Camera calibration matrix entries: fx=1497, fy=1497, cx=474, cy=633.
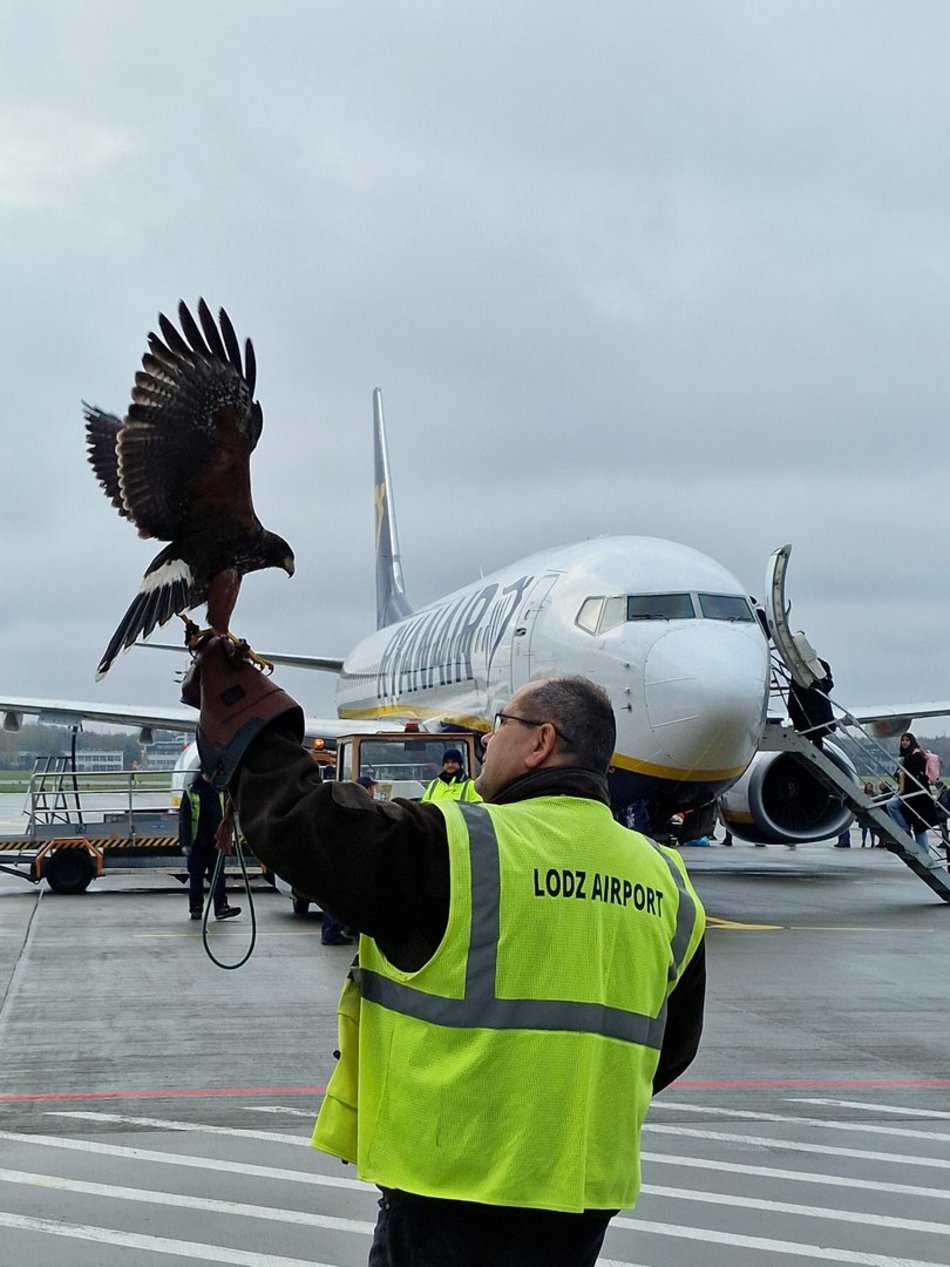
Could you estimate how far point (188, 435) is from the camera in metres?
3.09

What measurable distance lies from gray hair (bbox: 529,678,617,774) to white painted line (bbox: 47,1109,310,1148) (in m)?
3.80

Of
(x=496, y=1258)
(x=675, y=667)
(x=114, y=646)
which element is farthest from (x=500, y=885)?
(x=675, y=667)

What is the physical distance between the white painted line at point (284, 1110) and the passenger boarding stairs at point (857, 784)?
10300 mm

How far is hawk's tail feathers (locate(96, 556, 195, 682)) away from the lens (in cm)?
312

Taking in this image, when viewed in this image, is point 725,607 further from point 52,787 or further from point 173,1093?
point 52,787

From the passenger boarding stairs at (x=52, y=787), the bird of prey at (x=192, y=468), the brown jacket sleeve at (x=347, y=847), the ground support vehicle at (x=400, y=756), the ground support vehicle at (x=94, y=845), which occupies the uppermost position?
the bird of prey at (x=192, y=468)

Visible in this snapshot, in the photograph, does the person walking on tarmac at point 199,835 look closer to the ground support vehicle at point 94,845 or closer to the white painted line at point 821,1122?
the ground support vehicle at point 94,845

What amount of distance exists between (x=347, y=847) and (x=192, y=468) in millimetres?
948

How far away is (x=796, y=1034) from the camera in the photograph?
8.62 metres

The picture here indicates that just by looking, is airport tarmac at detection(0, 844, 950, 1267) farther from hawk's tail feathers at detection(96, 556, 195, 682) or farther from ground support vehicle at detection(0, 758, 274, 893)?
ground support vehicle at detection(0, 758, 274, 893)

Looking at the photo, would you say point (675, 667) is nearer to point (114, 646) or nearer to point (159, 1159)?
point (159, 1159)

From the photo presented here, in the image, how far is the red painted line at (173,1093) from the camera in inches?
273

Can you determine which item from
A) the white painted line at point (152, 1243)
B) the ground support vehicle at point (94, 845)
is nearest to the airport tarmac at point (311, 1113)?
the white painted line at point (152, 1243)

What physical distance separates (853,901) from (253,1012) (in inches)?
383
